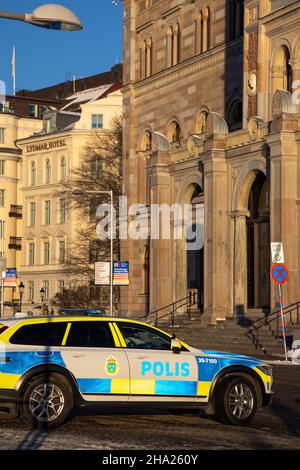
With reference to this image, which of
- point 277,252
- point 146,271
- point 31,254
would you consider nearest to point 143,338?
point 277,252

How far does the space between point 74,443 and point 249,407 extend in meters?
3.91

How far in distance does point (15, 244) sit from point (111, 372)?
81.2 m

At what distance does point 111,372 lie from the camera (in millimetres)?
16906

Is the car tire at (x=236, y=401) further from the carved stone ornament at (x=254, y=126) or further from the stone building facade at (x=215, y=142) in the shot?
the carved stone ornament at (x=254, y=126)

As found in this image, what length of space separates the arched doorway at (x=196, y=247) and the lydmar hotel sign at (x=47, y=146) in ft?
138

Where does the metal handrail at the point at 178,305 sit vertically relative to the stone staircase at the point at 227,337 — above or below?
above

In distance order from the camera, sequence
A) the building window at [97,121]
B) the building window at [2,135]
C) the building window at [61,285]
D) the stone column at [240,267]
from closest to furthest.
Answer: the stone column at [240,267] → the building window at [61,285] → the building window at [97,121] → the building window at [2,135]

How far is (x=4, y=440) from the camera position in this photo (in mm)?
14570

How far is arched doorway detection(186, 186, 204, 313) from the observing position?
4869 cm

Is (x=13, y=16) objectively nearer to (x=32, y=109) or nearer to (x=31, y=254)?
(x=31, y=254)

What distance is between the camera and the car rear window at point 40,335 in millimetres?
16922

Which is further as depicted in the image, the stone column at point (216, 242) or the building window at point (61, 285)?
the building window at point (61, 285)

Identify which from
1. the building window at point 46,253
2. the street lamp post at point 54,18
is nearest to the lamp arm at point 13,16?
the street lamp post at point 54,18

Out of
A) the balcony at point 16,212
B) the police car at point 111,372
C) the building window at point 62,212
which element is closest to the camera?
the police car at point 111,372
